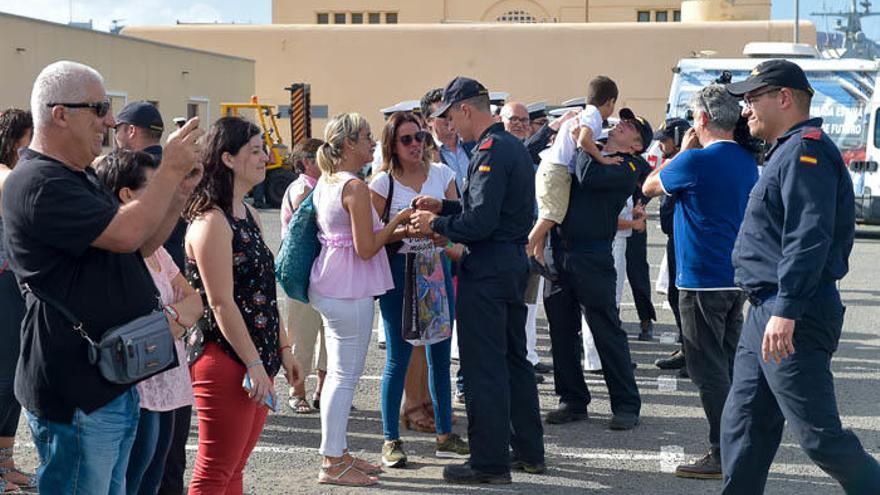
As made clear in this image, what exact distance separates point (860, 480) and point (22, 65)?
894 inches

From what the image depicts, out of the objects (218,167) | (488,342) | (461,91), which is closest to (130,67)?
(461,91)

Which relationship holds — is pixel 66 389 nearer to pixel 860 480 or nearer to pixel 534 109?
pixel 860 480

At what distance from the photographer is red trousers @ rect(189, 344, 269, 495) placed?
14.5ft

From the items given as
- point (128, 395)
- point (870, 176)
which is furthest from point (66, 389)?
point (870, 176)

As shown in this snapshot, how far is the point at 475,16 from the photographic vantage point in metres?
50.0

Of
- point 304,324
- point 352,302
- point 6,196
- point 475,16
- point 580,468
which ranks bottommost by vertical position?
point 580,468

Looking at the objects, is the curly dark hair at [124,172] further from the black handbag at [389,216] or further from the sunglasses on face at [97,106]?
the black handbag at [389,216]

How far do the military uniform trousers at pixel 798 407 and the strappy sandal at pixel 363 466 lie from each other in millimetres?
1991

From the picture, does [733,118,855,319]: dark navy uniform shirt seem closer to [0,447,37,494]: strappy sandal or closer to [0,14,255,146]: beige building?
[0,447,37,494]: strappy sandal

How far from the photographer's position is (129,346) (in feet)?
11.3

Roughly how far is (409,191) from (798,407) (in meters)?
2.71

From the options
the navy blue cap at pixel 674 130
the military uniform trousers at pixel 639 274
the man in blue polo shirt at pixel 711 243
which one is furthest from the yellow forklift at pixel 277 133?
the man in blue polo shirt at pixel 711 243

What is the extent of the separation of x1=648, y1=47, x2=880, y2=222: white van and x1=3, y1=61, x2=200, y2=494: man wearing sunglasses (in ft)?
56.1

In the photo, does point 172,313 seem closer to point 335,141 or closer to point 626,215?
point 335,141
